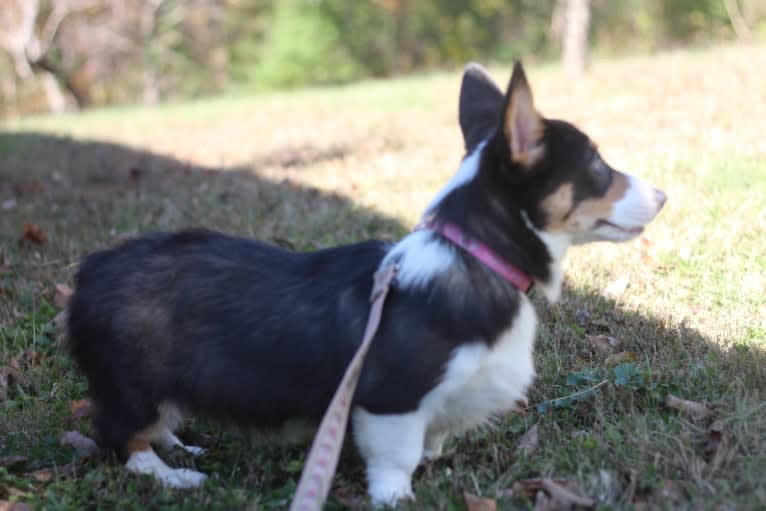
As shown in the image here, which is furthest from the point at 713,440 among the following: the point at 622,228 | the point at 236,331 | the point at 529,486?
the point at 236,331

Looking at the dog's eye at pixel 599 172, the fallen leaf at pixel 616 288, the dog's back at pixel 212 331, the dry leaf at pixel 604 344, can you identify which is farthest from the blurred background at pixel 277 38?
the dog's back at pixel 212 331

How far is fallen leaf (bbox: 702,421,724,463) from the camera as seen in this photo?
2504 mm

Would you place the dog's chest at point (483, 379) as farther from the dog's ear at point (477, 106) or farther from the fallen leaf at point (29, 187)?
the fallen leaf at point (29, 187)

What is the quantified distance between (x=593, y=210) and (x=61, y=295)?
3.16 meters

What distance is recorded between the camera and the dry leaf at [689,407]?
270 centimetres

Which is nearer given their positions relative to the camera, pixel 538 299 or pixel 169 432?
pixel 169 432

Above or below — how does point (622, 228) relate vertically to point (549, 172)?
below

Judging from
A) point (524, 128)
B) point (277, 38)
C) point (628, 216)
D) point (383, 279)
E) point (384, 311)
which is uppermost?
point (524, 128)

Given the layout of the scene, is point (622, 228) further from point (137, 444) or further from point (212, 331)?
point (137, 444)

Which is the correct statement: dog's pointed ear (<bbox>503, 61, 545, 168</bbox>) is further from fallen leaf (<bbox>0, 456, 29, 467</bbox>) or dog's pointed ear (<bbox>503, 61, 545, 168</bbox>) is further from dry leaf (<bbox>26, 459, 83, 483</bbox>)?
fallen leaf (<bbox>0, 456, 29, 467</bbox>)

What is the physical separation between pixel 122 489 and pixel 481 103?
1.80m

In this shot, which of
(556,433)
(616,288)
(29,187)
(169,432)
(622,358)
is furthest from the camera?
(29,187)

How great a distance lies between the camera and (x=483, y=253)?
236 centimetres

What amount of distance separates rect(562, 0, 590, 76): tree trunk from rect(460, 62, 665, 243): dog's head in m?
10.6
